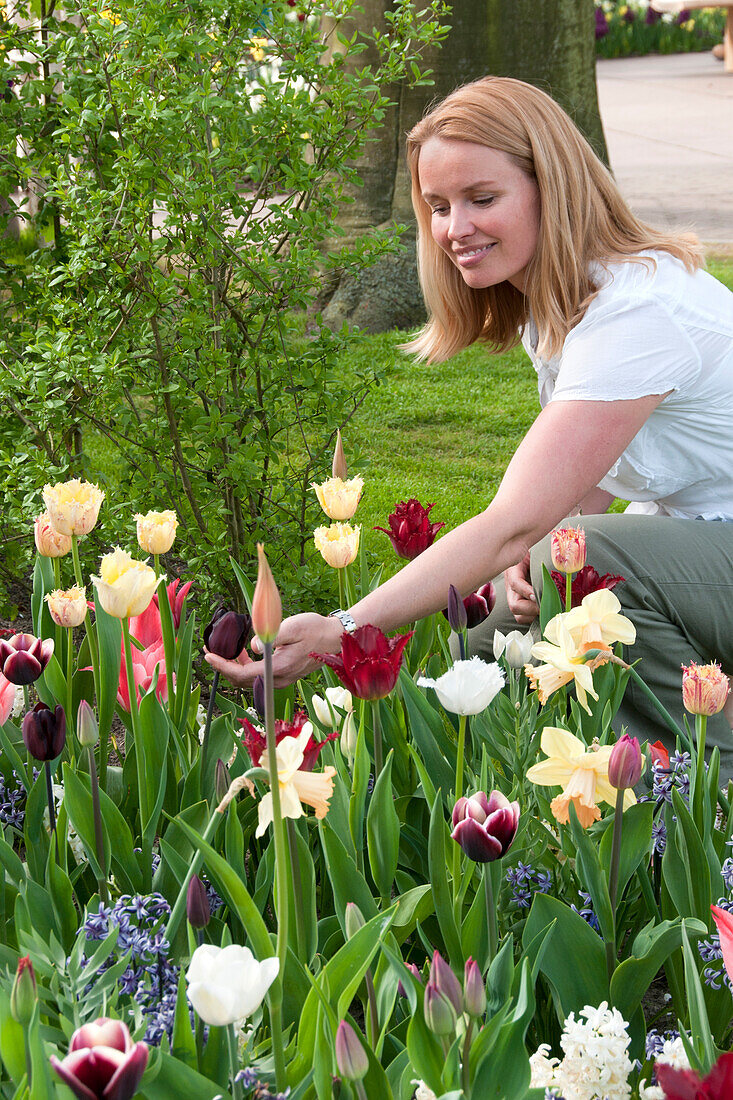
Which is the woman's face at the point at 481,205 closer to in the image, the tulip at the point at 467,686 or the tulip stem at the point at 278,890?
the tulip at the point at 467,686

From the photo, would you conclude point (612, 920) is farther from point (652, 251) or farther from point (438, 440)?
point (438, 440)

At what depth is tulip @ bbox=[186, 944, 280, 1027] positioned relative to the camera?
95cm

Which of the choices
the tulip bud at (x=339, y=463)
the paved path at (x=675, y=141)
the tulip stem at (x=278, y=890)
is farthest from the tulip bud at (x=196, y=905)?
the paved path at (x=675, y=141)

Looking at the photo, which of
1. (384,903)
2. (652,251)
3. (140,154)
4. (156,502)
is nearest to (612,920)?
(384,903)

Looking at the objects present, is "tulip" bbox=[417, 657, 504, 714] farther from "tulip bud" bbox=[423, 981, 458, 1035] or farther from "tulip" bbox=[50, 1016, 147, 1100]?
"tulip" bbox=[50, 1016, 147, 1100]

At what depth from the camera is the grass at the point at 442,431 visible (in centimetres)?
425

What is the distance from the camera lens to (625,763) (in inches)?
48.7

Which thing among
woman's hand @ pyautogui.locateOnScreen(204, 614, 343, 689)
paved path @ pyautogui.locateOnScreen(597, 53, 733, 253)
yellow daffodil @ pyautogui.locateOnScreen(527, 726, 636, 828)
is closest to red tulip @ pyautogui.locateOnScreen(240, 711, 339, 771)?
yellow daffodil @ pyautogui.locateOnScreen(527, 726, 636, 828)

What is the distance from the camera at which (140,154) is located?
2.45m

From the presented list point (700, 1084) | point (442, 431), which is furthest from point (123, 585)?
point (442, 431)

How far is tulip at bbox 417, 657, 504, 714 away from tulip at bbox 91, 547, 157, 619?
0.39 metres

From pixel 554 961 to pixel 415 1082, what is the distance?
1.01 feet

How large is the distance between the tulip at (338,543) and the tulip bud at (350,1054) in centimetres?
88

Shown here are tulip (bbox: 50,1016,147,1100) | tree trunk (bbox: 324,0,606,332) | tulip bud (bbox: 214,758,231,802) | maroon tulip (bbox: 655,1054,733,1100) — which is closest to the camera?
maroon tulip (bbox: 655,1054,733,1100)
